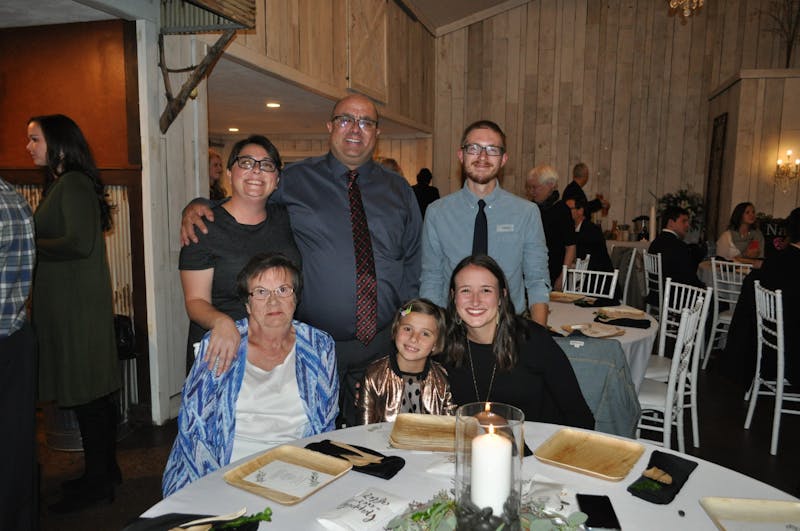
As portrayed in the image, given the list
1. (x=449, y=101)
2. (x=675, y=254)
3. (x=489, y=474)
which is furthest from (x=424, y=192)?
(x=489, y=474)

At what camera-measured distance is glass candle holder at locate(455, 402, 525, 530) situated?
995 millimetres

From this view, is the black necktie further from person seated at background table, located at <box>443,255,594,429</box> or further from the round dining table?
the round dining table

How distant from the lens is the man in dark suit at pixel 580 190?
6254mm

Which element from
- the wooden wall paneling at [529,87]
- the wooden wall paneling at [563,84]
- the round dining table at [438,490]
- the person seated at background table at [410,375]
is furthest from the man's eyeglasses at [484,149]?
the wooden wall paneling at [563,84]

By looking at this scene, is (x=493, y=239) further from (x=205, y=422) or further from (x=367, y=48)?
(x=367, y=48)

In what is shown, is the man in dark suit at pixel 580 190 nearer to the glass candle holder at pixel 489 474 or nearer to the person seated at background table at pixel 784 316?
the person seated at background table at pixel 784 316

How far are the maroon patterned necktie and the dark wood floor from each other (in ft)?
4.75

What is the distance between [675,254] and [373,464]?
4.86 metres

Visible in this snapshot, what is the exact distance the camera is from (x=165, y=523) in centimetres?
123

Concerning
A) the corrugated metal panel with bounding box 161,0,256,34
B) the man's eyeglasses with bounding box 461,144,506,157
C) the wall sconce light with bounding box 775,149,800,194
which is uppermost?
the corrugated metal panel with bounding box 161,0,256,34

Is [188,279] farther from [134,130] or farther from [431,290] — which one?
[134,130]

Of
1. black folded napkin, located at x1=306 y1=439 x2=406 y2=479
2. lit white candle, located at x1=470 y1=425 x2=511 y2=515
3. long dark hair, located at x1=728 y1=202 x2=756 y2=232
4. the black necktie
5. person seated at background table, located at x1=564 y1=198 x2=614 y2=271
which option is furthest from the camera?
long dark hair, located at x1=728 y1=202 x2=756 y2=232

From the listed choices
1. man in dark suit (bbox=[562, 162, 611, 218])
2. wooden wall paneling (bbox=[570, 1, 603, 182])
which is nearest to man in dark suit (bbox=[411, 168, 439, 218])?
man in dark suit (bbox=[562, 162, 611, 218])

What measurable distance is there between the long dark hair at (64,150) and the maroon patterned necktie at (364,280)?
143cm
